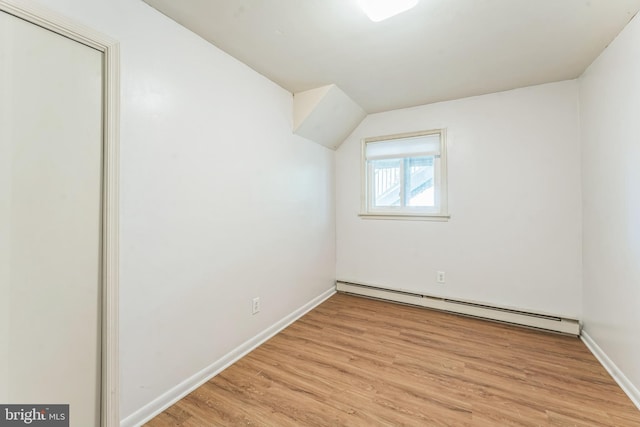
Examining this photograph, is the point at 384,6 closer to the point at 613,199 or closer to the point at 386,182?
the point at 613,199

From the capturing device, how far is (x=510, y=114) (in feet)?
8.62

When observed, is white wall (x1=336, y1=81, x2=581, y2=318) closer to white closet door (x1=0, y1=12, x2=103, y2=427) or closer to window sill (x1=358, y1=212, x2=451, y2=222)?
window sill (x1=358, y1=212, x2=451, y2=222)

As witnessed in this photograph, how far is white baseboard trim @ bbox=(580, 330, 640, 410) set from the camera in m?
1.56

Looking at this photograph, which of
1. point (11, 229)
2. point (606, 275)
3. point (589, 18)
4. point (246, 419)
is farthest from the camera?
point (606, 275)

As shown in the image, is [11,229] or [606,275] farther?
[606,275]

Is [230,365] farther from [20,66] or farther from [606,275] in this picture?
[606,275]

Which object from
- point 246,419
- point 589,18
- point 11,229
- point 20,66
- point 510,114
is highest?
point 589,18

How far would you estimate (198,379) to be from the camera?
1731 millimetres

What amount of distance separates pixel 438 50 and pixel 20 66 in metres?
2.36

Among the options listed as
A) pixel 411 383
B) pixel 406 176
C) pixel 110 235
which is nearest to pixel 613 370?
pixel 411 383

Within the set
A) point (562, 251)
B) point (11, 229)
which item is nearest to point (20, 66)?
point (11, 229)

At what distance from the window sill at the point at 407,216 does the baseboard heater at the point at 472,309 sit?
886 mm

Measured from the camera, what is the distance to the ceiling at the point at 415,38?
151 centimetres

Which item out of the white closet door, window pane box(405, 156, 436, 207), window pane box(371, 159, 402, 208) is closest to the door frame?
the white closet door
